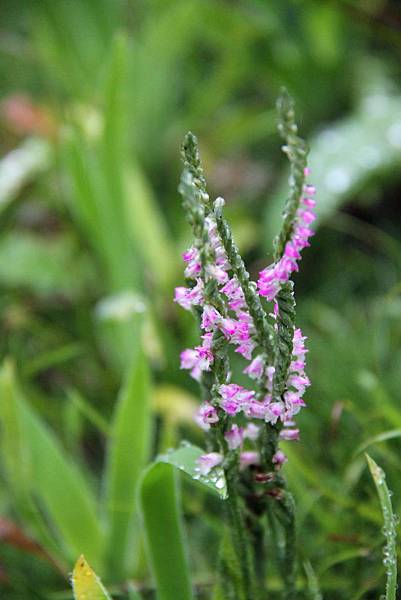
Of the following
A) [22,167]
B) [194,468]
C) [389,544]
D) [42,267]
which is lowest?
[389,544]

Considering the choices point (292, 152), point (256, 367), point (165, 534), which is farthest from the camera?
point (165, 534)

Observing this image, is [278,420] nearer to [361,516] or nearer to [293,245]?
[293,245]

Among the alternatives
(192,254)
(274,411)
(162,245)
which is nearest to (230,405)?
(274,411)

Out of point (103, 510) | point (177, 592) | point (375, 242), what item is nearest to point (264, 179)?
point (375, 242)

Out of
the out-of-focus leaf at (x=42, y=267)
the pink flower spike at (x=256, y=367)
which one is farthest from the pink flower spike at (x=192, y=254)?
the out-of-focus leaf at (x=42, y=267)

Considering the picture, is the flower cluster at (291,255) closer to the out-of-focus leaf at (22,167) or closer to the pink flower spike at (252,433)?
the pink flower spike at (252,433)

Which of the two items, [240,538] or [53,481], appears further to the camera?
[53,481]

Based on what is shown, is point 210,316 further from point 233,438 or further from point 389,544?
point 389,544

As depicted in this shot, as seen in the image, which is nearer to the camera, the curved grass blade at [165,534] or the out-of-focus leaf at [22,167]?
the curved grass blade at [165,534]
